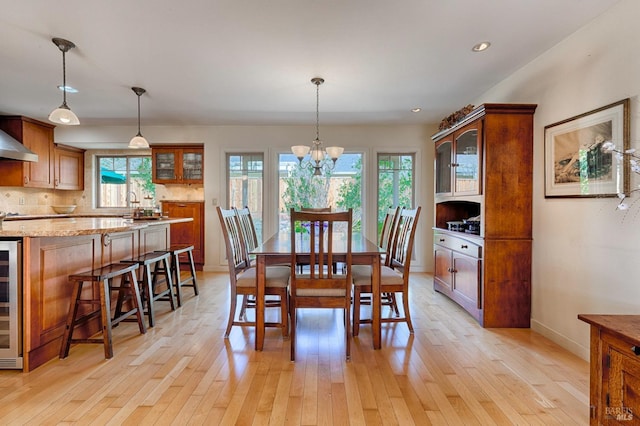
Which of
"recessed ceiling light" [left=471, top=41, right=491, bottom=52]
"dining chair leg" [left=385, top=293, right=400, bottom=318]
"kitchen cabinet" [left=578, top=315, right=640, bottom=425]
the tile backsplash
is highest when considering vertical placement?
"recessed ceiling light" [left=471, top=41, right=491, bottom=52]

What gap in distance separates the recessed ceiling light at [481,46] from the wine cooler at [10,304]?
3.68 metres

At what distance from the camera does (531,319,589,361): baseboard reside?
225 centimetres

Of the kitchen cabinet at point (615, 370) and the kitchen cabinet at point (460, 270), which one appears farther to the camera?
the kitchen cabinet at point (460, 270)

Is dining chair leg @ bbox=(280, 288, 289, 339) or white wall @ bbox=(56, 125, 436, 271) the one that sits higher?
white wall @ bbox=(56, 125, 436, 271)

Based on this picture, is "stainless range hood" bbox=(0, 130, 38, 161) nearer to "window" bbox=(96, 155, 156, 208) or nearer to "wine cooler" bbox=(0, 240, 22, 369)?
"window" bbox=(96, 155, 156, 208)

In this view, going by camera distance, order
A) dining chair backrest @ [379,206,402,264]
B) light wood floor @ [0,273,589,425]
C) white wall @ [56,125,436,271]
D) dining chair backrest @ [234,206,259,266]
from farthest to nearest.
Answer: white wall @ [56,125,436,271] → dining chair backrest @ [234,206,259,266] → dining chair backrest @ [379,206,402,264] → light wood floor @ [0,273,589,425]

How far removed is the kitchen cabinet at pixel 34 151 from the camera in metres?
4.62

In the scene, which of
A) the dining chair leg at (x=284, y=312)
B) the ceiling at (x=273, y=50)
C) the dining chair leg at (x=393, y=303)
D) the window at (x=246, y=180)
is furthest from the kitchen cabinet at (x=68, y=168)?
the dining chair leg at (x=393, y=303)

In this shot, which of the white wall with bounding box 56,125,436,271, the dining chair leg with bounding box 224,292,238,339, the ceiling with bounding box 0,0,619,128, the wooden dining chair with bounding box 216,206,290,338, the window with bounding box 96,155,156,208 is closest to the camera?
the ceiling with bounding box 0,0,619,128

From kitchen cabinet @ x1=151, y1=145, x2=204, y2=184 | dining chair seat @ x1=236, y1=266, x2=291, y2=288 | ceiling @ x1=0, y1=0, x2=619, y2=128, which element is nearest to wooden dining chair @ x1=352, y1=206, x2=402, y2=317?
dining chair seat @ x1=236, y1=266, x2=291, y2=288

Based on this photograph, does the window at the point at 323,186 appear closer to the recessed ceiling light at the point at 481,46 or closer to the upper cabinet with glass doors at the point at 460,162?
the upper cabinet with glass doors at the point at 460,162

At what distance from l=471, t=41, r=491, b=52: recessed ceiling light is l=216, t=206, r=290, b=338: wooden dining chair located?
250cm

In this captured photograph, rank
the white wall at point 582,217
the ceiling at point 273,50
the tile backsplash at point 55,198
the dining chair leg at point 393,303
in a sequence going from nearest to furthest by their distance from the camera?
the white wall at point 582,217 < the ceiling at point 273,50 < the dining chair leg at point 393,303 < the tile backsplash at point 55,198

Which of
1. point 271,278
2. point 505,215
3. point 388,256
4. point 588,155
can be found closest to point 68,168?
point 271,278
